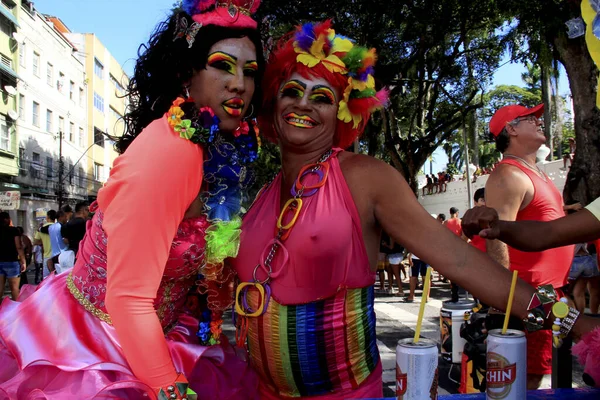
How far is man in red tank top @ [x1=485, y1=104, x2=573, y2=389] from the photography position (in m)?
2.90

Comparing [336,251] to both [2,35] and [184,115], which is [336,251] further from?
[2,35]

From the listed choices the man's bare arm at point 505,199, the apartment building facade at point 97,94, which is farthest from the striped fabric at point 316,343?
the apartment building facade at point 97,94

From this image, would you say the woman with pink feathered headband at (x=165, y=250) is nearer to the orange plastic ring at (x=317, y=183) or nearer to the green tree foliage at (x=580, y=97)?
the orange plastic ring at (x=317, y=183)

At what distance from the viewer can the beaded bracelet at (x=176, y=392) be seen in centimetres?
147

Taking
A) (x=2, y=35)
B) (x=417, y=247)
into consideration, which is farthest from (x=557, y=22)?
(x=2, y=35)

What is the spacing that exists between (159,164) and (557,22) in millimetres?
6695

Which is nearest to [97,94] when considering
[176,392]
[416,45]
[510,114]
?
[416,45]

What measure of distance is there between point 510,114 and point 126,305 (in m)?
2.80

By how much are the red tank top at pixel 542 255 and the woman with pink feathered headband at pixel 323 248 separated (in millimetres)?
1390

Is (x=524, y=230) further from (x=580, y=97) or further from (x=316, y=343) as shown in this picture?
(x=580, y=97)

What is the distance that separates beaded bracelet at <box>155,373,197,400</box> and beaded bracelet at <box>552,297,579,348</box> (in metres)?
1.08

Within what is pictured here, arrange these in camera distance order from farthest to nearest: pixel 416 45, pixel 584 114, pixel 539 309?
pixel 416 45, pixel 584 114, pixel 539 309

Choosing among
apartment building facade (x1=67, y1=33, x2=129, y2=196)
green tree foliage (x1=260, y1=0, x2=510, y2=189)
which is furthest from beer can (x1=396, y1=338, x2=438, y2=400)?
apartment building facade (x1=67, y1=33, x2=129, y2=196)

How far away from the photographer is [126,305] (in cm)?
146
